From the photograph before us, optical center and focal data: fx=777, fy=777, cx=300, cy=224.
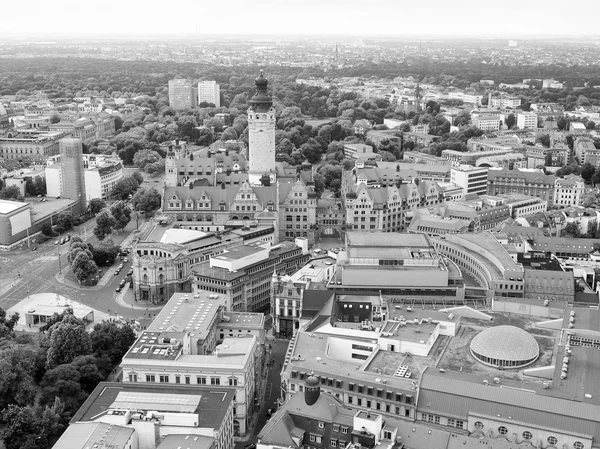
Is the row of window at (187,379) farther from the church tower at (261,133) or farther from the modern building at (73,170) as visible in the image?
the modern building at (73,170)

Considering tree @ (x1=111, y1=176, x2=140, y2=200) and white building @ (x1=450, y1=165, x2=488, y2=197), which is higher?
white building @ (x1=450, y1=165, x2=488, y2=197)

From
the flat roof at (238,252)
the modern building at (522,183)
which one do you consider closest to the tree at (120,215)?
the flat roof at (238,252)

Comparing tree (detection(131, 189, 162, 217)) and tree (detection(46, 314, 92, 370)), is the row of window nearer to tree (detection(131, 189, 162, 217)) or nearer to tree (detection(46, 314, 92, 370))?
tree (detection(46, 314, 92, 370))

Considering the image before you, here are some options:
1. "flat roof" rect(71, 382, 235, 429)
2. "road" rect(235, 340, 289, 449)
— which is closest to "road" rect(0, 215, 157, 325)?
"road" rect(235, 340, 289, 449)

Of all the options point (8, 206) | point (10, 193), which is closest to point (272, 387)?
point (8, 206)

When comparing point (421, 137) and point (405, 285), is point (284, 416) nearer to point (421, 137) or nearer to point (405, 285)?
point (405, 285)

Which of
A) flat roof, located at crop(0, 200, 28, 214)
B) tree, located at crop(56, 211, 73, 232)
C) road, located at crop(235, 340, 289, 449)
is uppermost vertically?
flat roof, located at crop(0, 200, 28, 214)

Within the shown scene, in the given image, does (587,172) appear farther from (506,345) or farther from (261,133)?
(506,345)

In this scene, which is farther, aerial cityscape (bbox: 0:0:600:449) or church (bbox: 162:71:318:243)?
church (bbox: 162:71:318:243)
